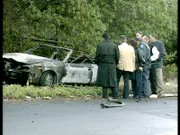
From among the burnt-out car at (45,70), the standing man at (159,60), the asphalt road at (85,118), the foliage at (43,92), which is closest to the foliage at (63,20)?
the burnt-out car at (45,70)

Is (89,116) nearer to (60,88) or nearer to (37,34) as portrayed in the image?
(60,88)

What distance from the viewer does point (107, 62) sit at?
35.8 ft

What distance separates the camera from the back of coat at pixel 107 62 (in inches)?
428

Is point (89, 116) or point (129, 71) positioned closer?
point (89, 116)

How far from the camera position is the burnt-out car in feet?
38.1

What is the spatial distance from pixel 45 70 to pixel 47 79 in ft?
1.02

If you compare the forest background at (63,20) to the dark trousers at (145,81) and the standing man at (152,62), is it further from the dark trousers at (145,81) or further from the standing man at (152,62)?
the dark trousers at (145,81)

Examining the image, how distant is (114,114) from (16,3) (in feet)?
26.3

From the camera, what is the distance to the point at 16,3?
1503 cm

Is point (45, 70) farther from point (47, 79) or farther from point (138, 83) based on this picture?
Result: point (138, 83)

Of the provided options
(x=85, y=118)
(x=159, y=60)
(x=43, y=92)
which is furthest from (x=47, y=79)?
(x=85, y=118)

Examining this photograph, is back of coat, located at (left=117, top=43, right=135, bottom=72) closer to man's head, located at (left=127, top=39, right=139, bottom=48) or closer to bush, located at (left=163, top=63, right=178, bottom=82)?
man's head, located at (left=127, top=39, right=139, bottom=48)

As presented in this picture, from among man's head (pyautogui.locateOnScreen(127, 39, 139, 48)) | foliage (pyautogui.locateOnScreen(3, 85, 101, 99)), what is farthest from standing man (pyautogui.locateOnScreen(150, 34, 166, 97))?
foliage (pyautogui.locateOnScreen(3, 85, 101, 99))

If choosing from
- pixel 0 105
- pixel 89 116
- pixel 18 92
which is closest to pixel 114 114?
pixel 89 116
